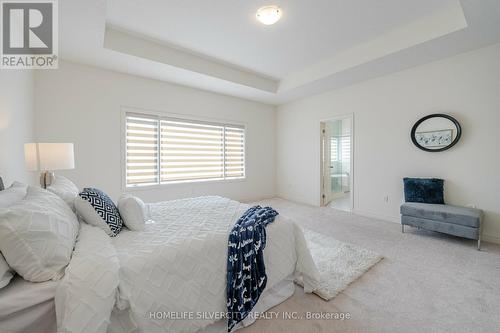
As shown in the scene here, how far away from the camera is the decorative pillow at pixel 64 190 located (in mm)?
1617

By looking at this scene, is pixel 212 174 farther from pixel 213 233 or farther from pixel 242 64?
pixel 213 233

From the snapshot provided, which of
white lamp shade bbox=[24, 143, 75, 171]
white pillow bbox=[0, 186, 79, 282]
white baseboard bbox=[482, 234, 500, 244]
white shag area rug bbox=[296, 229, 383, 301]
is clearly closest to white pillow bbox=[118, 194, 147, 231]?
white pillow bbox=[0, 186, 79, 282]

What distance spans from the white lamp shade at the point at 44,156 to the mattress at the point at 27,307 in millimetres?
1490

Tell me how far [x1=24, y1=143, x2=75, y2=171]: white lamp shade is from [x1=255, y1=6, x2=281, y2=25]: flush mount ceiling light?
2662mm

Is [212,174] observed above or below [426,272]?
above

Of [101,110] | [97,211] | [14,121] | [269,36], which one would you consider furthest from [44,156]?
[269,36]

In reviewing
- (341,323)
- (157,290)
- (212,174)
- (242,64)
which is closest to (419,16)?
(242,64)

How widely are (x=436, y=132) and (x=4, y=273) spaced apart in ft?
15.8

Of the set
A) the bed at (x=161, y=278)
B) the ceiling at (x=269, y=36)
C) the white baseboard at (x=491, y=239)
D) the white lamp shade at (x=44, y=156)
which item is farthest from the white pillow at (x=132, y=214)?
the white baseboard at (x=491, y=239)

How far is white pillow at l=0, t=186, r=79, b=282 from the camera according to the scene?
0.94 meters

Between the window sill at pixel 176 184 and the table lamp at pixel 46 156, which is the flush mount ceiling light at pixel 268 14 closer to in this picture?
the table lamp at pixel 46 156

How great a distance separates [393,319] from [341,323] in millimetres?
398

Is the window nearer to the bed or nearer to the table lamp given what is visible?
the table lamp

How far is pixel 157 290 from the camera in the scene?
1.22 m
